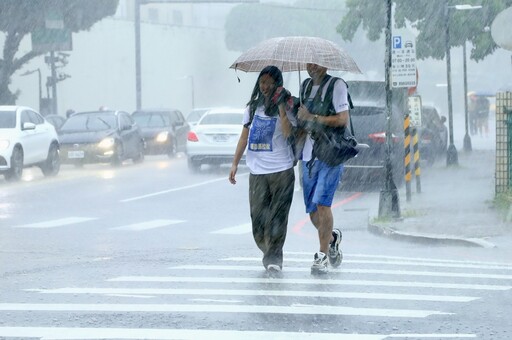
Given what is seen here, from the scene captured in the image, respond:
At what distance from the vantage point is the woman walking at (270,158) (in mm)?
10617

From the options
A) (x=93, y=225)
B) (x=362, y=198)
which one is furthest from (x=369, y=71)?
(x=93, y=225)

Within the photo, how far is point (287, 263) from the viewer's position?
11.8 m

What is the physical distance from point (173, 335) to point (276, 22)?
80.0 m

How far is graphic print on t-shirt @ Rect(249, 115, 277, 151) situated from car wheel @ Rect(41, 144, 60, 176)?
62.2 ft

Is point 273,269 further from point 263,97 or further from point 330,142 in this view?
point 263,97

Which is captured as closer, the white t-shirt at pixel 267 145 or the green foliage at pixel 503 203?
the white t-shirt at pixel 267 145

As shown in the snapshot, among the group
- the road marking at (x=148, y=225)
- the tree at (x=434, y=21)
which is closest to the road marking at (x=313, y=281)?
the road marking at (x=148, y=225)

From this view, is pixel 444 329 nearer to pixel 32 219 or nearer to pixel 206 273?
pixel 206 273

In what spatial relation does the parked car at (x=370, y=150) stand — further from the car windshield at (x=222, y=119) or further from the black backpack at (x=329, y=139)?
the black backpack at (x=329, y=139)

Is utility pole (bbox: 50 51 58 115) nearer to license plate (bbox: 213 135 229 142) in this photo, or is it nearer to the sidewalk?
license plate (bbox: 213 135 229 142)

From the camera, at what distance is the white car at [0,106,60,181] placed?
2670cm

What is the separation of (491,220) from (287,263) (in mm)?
5535

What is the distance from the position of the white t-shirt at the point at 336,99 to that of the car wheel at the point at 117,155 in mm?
22079

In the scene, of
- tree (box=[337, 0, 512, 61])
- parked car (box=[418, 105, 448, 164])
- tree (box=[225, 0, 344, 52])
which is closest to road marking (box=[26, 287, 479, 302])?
parked car (box=[418, 105, 448, 164])
